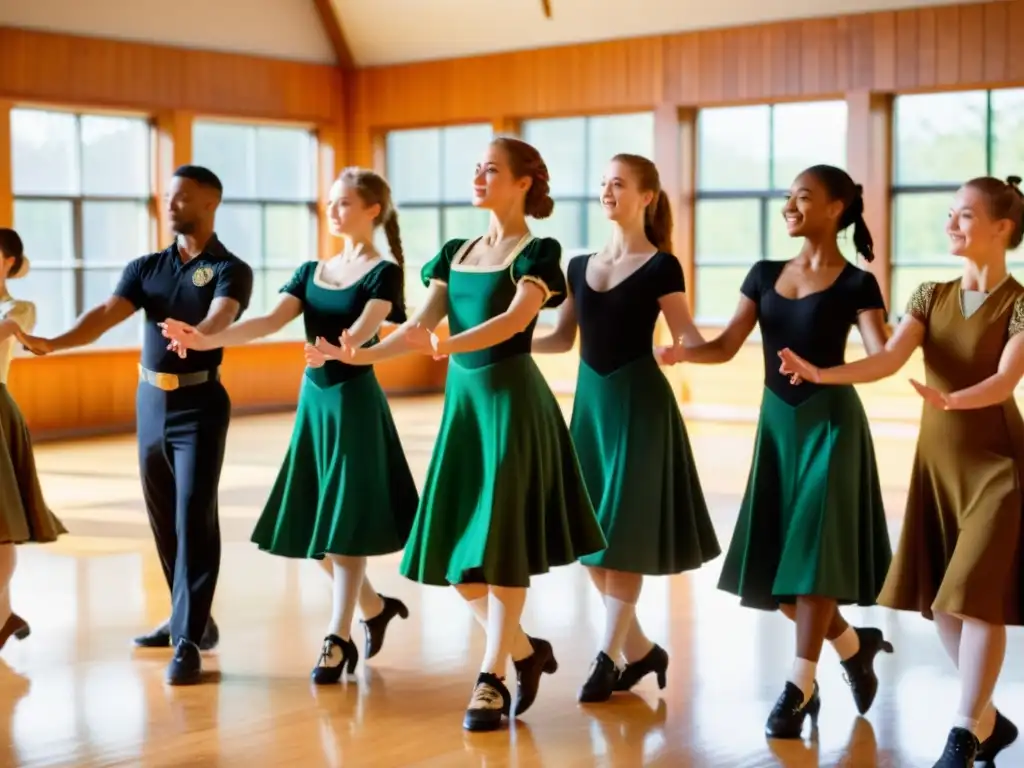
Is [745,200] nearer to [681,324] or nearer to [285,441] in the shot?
[285,441]

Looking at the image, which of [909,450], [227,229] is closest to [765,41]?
[909,450]

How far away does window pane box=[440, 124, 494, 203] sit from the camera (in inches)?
528

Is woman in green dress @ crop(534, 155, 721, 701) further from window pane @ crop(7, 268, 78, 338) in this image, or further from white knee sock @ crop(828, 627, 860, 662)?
window pane @ crop(7, 268, 78, 338)

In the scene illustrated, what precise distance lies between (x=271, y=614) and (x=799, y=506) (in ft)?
6.98

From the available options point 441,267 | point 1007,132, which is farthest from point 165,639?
point 1007,132

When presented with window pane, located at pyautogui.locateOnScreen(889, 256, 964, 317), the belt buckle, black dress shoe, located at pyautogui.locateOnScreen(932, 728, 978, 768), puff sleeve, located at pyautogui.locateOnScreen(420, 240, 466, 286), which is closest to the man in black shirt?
the belt buckle

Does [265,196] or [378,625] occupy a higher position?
[265,196]

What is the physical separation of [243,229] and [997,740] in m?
9.85

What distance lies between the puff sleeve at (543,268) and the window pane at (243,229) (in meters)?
8.83

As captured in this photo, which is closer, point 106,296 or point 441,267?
point 441,267

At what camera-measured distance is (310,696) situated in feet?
14.0

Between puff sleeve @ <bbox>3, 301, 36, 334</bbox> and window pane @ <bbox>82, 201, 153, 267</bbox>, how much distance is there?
6.91 m

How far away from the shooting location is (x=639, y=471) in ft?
13.8

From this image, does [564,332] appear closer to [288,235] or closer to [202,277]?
[202,277]
